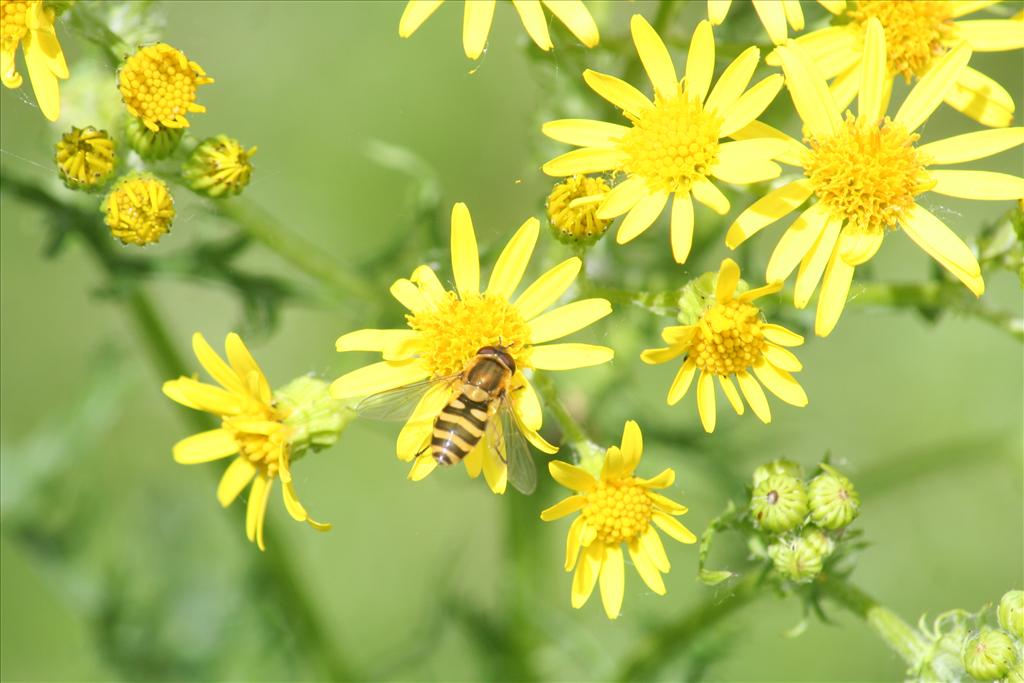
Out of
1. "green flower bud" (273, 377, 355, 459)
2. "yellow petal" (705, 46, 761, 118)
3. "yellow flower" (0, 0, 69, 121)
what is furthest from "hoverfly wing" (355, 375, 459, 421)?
"yellow flower" (0, 0, 69, 121)

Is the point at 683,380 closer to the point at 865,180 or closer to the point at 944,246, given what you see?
the point at 865,180

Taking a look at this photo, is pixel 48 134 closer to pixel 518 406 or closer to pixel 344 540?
pixel 518 406

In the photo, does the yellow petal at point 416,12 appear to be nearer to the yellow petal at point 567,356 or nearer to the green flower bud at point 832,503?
the yellow petal at point 567,356

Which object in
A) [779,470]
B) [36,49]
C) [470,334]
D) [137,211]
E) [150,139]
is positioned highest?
[36,49]

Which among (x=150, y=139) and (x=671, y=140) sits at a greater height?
(x=150, y=139)

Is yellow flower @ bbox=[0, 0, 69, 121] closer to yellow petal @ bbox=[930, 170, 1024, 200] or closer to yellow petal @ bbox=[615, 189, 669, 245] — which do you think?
yellow petal @ bbox=[615, 189, 669, 245]

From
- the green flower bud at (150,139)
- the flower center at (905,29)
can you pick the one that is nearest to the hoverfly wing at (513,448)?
the green flower bud at (150,139)

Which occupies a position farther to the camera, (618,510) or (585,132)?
(585,132)

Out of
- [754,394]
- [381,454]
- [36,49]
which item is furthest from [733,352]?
[381,454]
